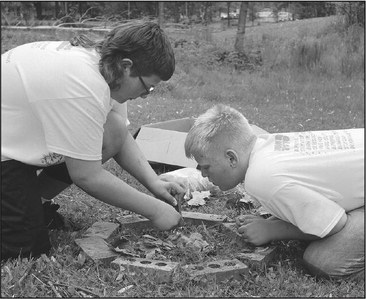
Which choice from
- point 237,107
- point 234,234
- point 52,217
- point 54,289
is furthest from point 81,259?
point 237,107

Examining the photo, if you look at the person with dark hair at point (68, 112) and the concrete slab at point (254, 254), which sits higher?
the person with dark hair at point (68, 112)

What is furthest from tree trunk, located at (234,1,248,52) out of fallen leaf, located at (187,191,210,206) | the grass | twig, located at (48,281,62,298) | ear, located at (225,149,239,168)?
twig, located at (48,281,62,298)

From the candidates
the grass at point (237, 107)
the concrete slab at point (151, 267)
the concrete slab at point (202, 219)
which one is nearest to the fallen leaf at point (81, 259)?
the grass at point (237, 107)

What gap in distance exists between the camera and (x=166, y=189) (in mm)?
3080

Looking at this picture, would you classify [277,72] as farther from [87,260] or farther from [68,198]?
[87,260]

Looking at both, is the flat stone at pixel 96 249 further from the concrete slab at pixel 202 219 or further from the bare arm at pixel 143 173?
the concrete slab at pixel 202 219

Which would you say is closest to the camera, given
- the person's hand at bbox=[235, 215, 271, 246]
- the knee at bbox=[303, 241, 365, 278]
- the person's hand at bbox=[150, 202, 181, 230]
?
the knee at bbox=[303, 241, 365, 278]

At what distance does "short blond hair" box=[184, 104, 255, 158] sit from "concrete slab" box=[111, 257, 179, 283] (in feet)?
1.72

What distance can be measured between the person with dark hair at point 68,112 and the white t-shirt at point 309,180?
0.44m

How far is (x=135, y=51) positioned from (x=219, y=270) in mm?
966

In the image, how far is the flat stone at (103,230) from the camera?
9.28ft

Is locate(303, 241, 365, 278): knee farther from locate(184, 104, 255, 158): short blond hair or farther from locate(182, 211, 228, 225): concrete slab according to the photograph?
locate(182, 211, 228, 225): concrete slab

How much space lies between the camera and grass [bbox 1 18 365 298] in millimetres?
2381

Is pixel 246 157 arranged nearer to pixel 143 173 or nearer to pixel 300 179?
pixel 300 179
